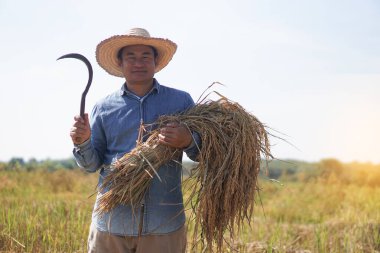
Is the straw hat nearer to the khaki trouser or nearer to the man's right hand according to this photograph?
the man's right hand

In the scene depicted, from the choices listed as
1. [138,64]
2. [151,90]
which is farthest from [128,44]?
[151,90]

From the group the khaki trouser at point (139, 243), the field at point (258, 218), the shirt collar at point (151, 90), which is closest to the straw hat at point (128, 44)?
the shirt collar at point (151, 90)

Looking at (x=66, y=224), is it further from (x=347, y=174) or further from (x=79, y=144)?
(x=347, y=174)

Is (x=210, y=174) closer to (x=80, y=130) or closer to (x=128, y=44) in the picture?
(x=80, y=130)

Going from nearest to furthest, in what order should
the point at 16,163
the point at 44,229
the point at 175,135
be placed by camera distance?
the point at 175,135, the point at 44,229, the point at 16,163

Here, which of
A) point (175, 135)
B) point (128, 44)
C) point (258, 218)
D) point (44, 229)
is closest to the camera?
point (175, 135)

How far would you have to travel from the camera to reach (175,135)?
2455 mm

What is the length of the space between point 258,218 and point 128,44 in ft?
16.0

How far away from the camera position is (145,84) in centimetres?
277

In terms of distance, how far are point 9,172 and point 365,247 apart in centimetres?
737

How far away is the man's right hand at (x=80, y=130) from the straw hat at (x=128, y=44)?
0.52 m

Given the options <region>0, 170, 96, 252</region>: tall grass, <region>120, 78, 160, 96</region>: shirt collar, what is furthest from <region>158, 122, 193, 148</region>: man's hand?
<region>0, 170, 96, 252</region>: tall grass

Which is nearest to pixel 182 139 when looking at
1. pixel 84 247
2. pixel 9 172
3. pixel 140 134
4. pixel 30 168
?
pixel 140 134

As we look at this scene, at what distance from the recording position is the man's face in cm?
271
